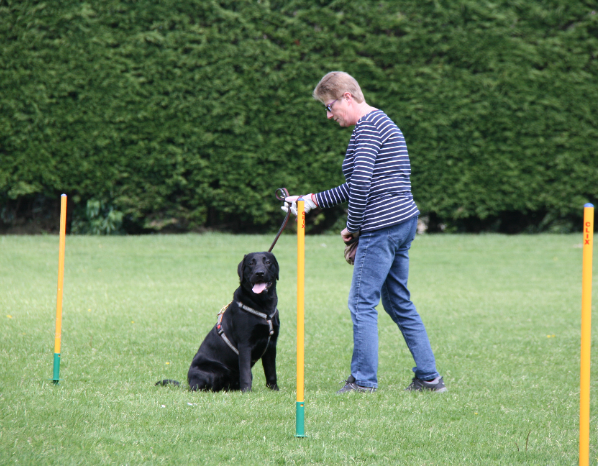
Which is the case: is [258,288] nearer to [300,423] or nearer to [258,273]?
[258,273]

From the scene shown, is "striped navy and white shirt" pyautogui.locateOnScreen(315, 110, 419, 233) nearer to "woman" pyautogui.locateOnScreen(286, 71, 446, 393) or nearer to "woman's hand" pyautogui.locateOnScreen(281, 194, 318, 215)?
"woman" pyautogui.locateOnScreen(286, 71, 446, 393)

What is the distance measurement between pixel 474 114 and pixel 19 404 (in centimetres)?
1132

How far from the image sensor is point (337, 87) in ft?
14.1

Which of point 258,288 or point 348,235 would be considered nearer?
point 258,288

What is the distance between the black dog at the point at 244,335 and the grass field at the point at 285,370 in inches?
8.5

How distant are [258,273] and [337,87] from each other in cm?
126

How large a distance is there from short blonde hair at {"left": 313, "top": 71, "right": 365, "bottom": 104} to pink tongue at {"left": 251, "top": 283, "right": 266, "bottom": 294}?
49.0 inches

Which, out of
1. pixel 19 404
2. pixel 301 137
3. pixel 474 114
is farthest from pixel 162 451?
pixel 474 114

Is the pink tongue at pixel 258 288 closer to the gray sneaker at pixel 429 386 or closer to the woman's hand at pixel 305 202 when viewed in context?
the woman's hand at pixel 305 202

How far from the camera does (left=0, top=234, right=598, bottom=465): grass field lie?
3.24 meters

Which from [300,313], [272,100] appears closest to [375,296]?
[300,313]

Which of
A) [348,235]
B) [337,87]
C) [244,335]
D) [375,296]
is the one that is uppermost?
[337,87]

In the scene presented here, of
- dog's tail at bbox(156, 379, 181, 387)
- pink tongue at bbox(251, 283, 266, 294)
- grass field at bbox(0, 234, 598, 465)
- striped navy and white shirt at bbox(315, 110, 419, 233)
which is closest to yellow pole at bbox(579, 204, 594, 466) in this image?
grass field at bbox(0, 234, 598, 465)

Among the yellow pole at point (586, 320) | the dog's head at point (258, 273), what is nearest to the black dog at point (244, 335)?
the dog's head at point (258, 273)
